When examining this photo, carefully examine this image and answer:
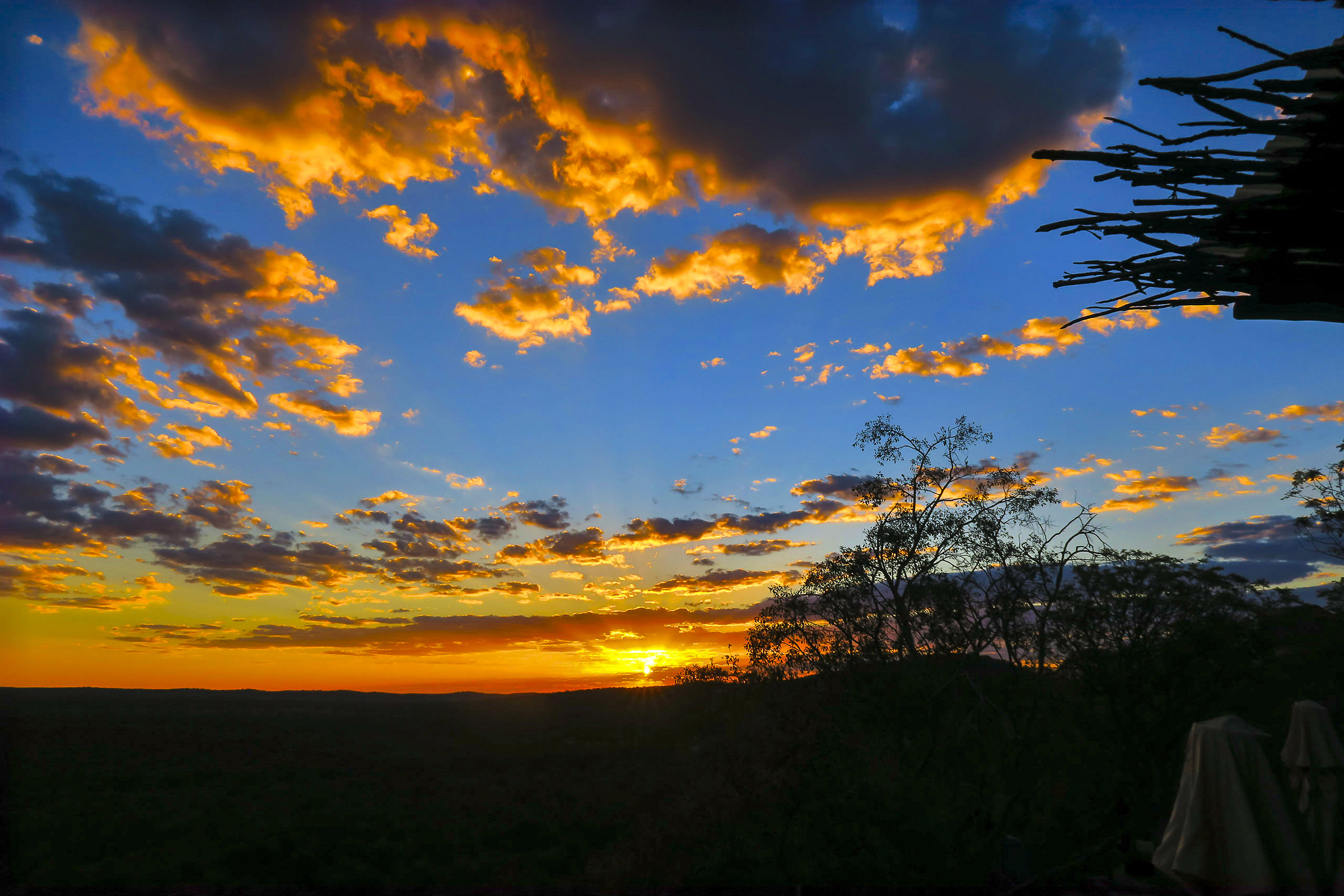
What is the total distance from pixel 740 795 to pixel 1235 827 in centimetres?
1279

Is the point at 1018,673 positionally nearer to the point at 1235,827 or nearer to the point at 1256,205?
the point at 1235,827

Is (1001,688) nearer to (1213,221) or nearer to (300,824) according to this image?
(1213,221)

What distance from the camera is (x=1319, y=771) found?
10023 mm

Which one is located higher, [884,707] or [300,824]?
[884,707]

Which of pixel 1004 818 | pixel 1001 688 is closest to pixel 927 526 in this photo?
pixel 1001 688

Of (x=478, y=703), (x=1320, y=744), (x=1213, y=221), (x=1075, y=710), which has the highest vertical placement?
(x=1213, y=221)

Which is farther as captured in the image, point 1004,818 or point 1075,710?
point 1075,710

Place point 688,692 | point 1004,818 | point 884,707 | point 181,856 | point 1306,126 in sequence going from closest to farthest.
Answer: point 1306,126
point 1004,818
point 884,707
point 688,692
point 181,856

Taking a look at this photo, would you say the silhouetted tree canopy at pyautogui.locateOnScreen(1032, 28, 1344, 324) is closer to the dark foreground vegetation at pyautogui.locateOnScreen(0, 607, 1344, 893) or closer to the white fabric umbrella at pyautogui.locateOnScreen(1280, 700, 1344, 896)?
the white fabric umbrella at pyautogui.locateOnScreen(1280, 700, 1344, 896)

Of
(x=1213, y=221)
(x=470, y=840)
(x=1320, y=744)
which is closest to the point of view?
(x=1213, y=221)

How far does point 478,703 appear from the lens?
15275cm

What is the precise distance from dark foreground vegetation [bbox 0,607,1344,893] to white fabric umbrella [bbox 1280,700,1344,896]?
2.66 meters

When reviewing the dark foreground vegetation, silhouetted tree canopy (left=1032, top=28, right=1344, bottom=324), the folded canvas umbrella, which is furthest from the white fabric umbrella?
silhouetted tree canopy (left=1032, top=28, right=1344, bottom=324)

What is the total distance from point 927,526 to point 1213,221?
77.9 ft
